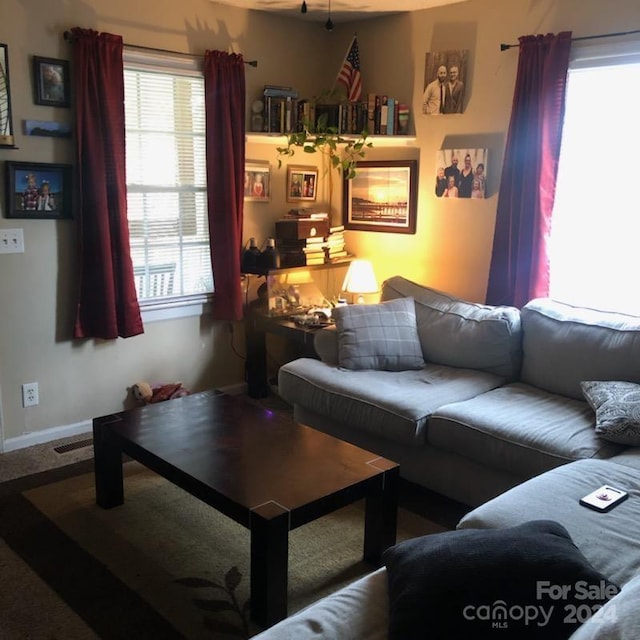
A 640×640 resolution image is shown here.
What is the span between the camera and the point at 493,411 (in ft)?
9.39

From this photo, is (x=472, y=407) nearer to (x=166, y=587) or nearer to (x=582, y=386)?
(x=582, y=386)

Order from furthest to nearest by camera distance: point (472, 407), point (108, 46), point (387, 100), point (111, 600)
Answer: point (387, 100), point (108, 46), point (472, 407), point (111, 600)

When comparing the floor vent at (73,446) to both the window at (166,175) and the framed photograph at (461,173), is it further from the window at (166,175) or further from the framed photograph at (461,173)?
the framed photograph at (461,173)

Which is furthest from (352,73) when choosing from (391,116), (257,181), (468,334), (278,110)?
(468,334)

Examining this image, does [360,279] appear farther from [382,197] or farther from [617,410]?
[617,410]

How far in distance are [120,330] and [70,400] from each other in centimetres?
48

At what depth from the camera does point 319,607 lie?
154 cm

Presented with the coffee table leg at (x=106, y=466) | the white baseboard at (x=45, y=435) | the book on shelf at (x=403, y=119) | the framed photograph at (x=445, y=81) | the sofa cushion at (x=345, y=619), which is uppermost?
the framed photograph at (x=445, y=81)

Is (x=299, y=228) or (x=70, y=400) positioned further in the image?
(x=299, y=228)

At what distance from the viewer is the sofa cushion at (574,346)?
2.97 metres

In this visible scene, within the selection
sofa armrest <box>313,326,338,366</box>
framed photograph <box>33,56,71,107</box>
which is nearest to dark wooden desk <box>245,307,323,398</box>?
sofa armrest <box>313,326,338,366</box>

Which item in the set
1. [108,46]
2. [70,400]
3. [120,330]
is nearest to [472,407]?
[120,330]

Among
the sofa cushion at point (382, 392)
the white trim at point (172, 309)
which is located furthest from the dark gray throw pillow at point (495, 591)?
the white trim at point (172, 309)

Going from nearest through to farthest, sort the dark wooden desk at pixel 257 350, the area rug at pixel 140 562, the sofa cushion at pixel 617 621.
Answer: the sofa cushion at pixel 617 621 < the area rug at pixel 140 562 < the dark wooden desk at pixel 257 350
